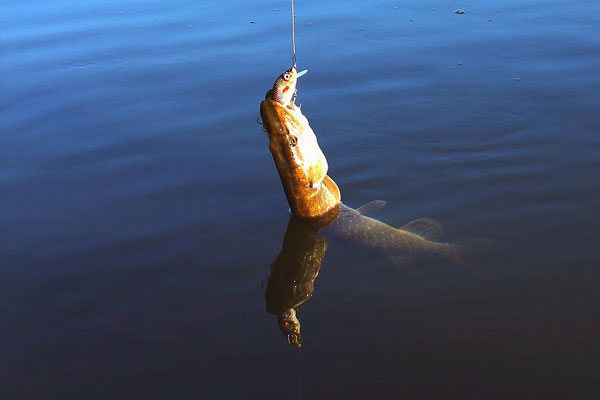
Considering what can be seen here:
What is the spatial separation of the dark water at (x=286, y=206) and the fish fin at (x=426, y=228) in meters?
0.07

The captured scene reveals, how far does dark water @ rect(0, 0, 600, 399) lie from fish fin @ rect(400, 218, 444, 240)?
0.07m

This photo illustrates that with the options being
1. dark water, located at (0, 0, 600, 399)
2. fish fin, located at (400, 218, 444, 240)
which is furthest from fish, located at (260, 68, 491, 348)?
dark water, located at (0, 0, 600, 399)

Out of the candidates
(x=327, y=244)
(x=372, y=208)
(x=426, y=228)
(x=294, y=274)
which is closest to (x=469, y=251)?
(x=426, y=228)

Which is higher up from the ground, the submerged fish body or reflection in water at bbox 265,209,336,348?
the submerged fish body

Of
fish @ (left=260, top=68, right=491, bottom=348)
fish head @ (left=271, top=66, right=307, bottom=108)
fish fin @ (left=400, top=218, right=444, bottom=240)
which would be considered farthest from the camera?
fish fin @ (left=400, top=218, right=444, bottom=240)

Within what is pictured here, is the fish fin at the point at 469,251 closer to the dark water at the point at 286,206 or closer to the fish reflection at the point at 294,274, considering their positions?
the dark water at the point at 286,206

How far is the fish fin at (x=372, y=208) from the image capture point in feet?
16.8

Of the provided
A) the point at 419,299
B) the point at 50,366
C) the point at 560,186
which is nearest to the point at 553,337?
the point at 419,299

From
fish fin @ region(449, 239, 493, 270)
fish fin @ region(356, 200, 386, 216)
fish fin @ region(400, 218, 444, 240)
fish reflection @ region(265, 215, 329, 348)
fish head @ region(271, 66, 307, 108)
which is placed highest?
fish head @ region(271, 66, 307, 108)

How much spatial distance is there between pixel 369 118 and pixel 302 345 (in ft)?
10.1

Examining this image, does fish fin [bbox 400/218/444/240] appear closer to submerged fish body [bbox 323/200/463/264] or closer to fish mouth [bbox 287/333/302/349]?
submerged fish body [bbox 323/200/463/264]

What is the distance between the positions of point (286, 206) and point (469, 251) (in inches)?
59.1

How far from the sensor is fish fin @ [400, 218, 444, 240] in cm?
477

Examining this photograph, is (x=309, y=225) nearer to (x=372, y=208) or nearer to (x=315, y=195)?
(x=315, y=195)
